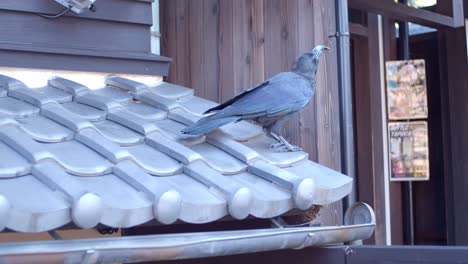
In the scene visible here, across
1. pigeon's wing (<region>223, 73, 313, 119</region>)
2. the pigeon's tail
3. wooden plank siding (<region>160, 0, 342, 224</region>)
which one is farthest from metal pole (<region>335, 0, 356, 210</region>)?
the pigeon's tail

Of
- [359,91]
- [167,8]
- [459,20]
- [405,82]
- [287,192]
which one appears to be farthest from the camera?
[359,91]

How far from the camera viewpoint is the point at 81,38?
341cm

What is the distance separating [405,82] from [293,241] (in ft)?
12.2

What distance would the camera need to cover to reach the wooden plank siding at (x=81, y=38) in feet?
10.4

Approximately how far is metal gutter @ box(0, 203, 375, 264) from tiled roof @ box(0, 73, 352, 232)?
0.46ft

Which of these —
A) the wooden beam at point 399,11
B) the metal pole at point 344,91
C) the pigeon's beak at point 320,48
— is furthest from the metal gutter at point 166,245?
the wooden beam at point 399,11

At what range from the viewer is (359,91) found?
239 inches

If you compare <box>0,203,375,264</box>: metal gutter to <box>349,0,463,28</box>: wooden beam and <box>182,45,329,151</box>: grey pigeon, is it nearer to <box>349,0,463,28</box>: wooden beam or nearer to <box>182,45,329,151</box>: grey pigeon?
<box>182,45,329,151</box>: grey pigeon

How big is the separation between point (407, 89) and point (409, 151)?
499 mm

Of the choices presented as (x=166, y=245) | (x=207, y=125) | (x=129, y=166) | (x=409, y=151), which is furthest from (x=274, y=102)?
(x=409, y=151)

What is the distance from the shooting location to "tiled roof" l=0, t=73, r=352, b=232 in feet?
6.52

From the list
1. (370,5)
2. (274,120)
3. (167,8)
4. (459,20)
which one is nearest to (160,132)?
(274,120)

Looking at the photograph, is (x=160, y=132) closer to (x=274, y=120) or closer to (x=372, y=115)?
(x=274, y=120)

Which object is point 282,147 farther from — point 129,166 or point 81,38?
→ point 81,38
